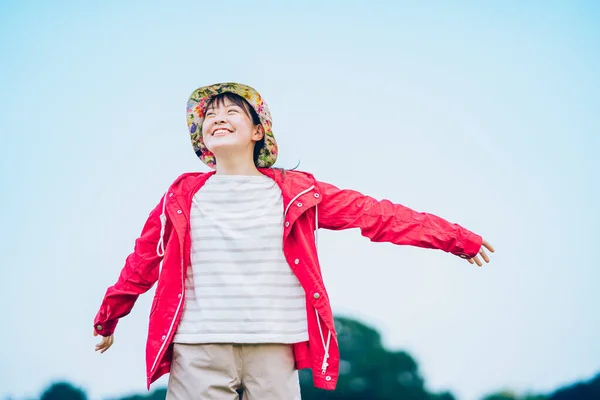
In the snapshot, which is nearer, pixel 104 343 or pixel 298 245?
pixel 298 245

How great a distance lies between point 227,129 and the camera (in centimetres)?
253

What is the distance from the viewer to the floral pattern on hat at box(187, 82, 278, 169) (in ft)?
8.64

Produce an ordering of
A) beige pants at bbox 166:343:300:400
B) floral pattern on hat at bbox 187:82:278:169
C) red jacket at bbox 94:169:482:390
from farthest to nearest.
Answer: floral pattern on hat at bbox 187:82:278:169, red jacket at bbox 94:169:482:390, beige pants at bbox 166:343:300:400

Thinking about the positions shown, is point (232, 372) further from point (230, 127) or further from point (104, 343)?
point (230, 127)

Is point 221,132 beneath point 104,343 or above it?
above

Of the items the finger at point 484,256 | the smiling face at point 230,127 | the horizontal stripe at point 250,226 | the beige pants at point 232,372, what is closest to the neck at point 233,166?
the smiling face at point 230,127

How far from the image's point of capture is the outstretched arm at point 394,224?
8.02 ft

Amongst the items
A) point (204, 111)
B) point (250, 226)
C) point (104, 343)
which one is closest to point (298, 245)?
point (250, 226)

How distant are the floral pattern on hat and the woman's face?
2.2 inches

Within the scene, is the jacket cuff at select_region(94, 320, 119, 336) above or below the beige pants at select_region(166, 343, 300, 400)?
above

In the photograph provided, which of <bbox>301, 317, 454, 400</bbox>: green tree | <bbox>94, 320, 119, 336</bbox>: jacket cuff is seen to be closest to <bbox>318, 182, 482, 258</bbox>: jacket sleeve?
<bbox>94, 320, 119, 336</bbox>: jacket cuff

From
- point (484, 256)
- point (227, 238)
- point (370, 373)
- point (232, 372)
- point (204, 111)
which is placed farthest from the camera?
point (370, 373)

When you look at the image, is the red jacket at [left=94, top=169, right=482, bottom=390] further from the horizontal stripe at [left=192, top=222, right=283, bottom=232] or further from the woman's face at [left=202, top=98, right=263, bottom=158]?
the woman's face at [left=202, top=98, right=263, bottom=158]

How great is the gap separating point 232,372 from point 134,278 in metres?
0.57
